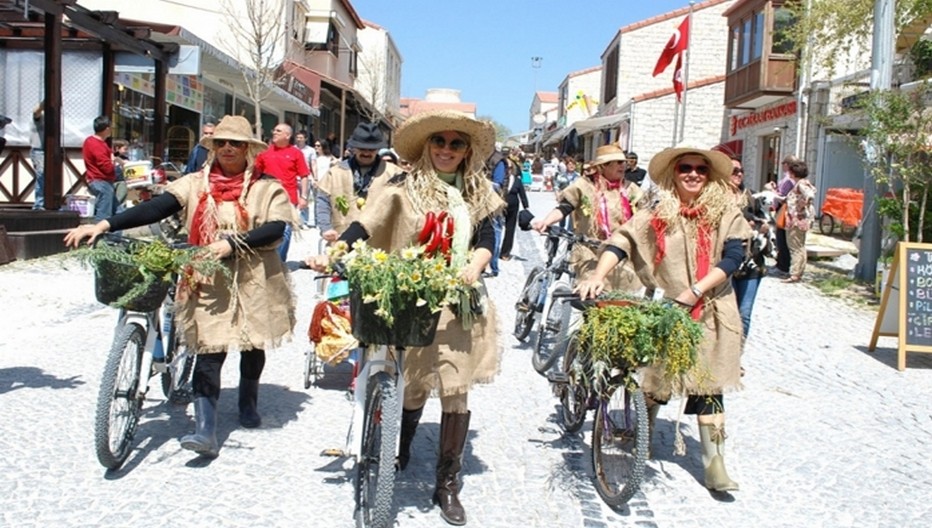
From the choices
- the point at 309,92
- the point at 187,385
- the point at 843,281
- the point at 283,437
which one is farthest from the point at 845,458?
the point at 309,92

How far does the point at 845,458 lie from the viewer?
5445 mm

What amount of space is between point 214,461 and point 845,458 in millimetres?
3603

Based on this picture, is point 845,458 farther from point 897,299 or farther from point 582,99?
point 582,99

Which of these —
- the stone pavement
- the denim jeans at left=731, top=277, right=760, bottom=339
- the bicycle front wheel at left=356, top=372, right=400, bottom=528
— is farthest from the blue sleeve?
the denim jeans at left=731, top=277, right=760, bottom=339

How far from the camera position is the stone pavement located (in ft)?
14.0

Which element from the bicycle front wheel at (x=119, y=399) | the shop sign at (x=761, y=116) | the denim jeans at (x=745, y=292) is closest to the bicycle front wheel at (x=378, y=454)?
the bicycle front wheel at (x=119, y=399)

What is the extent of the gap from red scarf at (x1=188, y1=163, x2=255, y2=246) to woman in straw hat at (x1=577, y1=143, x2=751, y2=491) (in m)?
1.83

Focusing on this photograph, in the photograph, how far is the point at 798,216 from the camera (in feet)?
44.2

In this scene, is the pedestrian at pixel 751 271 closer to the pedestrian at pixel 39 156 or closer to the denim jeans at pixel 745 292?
the denim jeans at pixel 745 292

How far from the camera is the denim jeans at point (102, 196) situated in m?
12.5

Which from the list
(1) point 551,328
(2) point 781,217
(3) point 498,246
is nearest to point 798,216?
(2) point 781,217

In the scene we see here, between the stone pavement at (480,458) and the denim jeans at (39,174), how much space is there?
20.3ft

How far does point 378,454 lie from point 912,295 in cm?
618

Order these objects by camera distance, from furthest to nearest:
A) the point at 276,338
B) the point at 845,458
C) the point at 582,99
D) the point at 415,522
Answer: the point at 582,99
the point at 845,458
the point at 276,338
the point at 415,522
